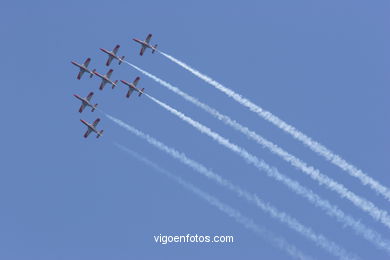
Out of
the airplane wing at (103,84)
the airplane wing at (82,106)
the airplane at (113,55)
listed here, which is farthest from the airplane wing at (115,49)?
the airplane wing at (82,106)

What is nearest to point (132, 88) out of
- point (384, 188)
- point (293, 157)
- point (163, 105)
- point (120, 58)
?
point (120, 58)

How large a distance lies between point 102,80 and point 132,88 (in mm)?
6372

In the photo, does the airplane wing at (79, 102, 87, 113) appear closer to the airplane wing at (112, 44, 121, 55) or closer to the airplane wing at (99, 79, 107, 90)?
the airplane wing at (99, 79, 107, 90)

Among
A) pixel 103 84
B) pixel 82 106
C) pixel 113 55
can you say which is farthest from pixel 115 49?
pixel 82 106

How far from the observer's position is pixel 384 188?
102m

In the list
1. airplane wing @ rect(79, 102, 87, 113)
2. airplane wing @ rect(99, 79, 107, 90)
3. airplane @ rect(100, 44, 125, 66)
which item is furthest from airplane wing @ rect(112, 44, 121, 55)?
airplane wing @ rect(79, 102, 87, 113)

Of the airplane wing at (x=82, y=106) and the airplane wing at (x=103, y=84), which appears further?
the airplane wing at (x=103, y=84)

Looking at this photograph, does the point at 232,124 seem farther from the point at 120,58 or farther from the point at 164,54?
the point at 120,58

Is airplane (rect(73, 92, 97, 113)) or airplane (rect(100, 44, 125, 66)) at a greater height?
airplane (rect(100, 44, 125, 66))

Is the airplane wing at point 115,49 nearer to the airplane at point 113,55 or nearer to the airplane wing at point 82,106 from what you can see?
the airplane at point 113,55

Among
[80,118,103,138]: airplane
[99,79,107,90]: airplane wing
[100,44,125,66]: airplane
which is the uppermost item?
[100,44,125,66]: airplane

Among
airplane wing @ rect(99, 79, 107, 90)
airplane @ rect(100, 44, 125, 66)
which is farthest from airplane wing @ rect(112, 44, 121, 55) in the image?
airplane wing @ rect(99, 79, 107, 90)

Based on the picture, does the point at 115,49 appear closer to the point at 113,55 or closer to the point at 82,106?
the point at 113,55

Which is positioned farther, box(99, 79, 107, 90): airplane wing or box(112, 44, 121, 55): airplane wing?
box(112, 44, 121, 55): airplane wing
